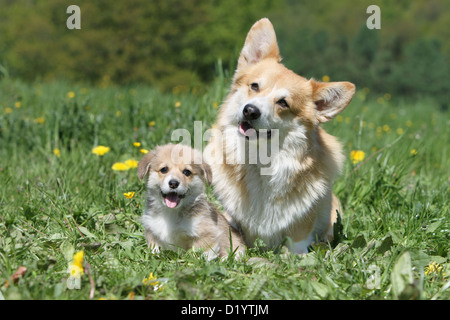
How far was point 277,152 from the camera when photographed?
10.2ft

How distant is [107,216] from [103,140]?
63.1 inches

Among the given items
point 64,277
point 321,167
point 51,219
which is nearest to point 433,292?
point 321,167

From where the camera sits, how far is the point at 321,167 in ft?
10.6

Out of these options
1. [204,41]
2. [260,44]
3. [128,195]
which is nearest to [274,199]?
[128,195]

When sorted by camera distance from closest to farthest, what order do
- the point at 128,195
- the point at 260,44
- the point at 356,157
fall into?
the point at 128,195, the point at 260,44, the point at 356,157

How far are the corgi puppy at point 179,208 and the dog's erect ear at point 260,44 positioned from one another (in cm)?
89

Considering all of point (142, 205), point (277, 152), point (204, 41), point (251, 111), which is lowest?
point (142, 205)

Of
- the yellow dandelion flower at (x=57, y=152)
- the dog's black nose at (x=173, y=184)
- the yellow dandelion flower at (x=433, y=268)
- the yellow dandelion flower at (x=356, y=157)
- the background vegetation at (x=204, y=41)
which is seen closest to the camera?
the yellow dandelion flower at (x=433, y=268)

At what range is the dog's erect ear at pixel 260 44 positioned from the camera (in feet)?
10.8

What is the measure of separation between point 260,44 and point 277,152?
2.74 feet

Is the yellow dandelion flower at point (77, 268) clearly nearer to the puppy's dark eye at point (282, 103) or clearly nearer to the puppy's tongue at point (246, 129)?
the puppy's tongue at point (246, 129)

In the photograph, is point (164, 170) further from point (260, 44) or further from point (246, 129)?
point (260, 44)

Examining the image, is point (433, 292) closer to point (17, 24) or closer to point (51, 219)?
point (51, 219)

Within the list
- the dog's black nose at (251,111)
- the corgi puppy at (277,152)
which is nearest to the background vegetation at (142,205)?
the corgi puppy at (277,152)
